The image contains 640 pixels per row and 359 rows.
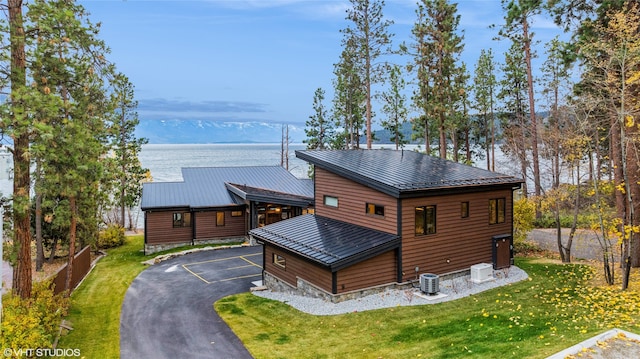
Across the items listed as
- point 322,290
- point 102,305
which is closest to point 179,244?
point 102,305

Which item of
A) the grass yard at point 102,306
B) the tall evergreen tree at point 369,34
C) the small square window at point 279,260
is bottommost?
the grass yard at point 102,306

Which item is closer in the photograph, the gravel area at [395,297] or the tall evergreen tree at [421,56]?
the gravel area at [395,297]

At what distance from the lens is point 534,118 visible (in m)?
25.5

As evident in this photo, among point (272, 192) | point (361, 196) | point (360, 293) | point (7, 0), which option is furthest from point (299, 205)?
point (7, 0)

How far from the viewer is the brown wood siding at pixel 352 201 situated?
14.6 meters

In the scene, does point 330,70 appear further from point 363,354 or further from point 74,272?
point 363,354

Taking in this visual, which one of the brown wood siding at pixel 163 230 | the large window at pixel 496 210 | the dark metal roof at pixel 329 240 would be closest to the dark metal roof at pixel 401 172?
the large window at pixel 496 210

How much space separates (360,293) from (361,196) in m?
3.75

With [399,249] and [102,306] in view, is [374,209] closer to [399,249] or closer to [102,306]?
[399,249]

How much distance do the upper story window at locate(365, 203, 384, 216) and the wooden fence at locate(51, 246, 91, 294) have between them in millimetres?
10984

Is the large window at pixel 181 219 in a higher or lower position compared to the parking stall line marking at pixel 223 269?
higher

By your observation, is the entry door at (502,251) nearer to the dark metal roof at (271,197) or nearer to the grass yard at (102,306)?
the dark metal roof at (271,197)

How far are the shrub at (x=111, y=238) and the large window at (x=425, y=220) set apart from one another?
22513 millimetres

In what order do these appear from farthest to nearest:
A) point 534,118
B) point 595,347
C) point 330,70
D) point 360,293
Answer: point 330,70
point 534,118
point 360,293
point 595,347
